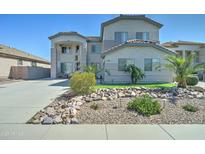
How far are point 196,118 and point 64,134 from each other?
4.67 meters

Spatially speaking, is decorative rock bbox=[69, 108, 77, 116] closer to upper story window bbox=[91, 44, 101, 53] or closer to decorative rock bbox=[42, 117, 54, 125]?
decorative rock bbox=[42, 117, 54, 125]

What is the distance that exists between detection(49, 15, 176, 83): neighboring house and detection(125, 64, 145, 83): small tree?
847 mm

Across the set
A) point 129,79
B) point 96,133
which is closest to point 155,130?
point 96,133

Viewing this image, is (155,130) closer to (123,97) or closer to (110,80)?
(123,97)

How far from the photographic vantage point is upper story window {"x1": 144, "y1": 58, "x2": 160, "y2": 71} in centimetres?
1967

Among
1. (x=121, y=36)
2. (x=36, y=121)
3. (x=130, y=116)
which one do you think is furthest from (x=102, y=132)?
(x=121, y=36)

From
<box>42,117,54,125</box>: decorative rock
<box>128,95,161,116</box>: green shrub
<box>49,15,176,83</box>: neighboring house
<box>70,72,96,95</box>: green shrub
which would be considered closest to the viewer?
<box>42,117,54,125</box>: decorative rock

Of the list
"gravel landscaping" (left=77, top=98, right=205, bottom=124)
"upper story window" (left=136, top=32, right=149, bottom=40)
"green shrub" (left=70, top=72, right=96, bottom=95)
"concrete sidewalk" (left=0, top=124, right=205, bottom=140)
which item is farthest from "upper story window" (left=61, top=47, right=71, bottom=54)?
"concrete sidewalk" (left=0, top=124, right=205, bottom=140)

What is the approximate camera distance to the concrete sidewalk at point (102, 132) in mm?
5094

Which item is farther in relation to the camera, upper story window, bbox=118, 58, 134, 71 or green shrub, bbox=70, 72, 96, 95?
upper story window, bbox=118, 58, 134, 71

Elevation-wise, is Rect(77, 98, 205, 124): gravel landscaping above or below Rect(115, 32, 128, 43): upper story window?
below

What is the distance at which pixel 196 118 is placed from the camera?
6.80 meters

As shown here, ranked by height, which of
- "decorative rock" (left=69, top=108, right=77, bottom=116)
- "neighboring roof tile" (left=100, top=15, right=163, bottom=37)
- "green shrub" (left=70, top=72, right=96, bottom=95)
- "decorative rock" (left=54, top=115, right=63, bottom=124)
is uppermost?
"neighboring roof tile" (left=100, top=15, right=163, bottom=37)

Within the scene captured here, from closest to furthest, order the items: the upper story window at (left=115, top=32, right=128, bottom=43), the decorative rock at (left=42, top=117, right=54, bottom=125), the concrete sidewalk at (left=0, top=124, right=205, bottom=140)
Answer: the concrete sidewalk at (left=0, top=124, right=205, bottom=140)
the decorative rock at (left=42, top=117, right=54, bottom=125)
the upper story window at (left=115, top=32, right=128, bottom=43)
